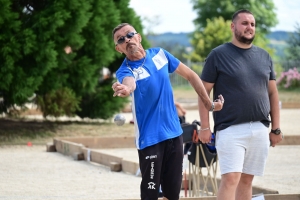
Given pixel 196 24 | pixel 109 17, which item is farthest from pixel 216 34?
pixel 109 17

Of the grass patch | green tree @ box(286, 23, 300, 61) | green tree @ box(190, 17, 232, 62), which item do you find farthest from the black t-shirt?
green tree @ box(190, 17, 232, 62)

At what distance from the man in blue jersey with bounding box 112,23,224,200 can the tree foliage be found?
1008 centimetres

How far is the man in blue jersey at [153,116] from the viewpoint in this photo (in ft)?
18.1

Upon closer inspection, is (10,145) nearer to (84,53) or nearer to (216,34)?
(84,53)

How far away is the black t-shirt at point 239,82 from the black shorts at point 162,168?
63 cm

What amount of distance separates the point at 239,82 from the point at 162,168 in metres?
0.99

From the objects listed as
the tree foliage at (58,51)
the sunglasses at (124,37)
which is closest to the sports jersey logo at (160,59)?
the sunglasses at (124,37)

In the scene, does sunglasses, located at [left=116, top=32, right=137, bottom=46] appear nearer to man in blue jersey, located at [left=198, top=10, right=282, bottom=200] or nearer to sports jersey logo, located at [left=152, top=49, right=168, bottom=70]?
sports jersey logo, located at [left=152, top=49, right=168, bottom=70]

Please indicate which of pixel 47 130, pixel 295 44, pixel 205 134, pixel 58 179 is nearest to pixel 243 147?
pixel 205 134

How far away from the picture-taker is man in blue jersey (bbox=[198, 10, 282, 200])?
604 centimetres

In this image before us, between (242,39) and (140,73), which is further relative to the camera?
(242,39)

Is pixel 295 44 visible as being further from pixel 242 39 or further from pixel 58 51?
pixel 242 39

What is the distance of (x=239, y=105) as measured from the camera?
6062 millimetres

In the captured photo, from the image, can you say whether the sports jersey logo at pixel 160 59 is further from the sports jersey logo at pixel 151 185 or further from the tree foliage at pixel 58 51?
the tree foliage at pixel 58 51
